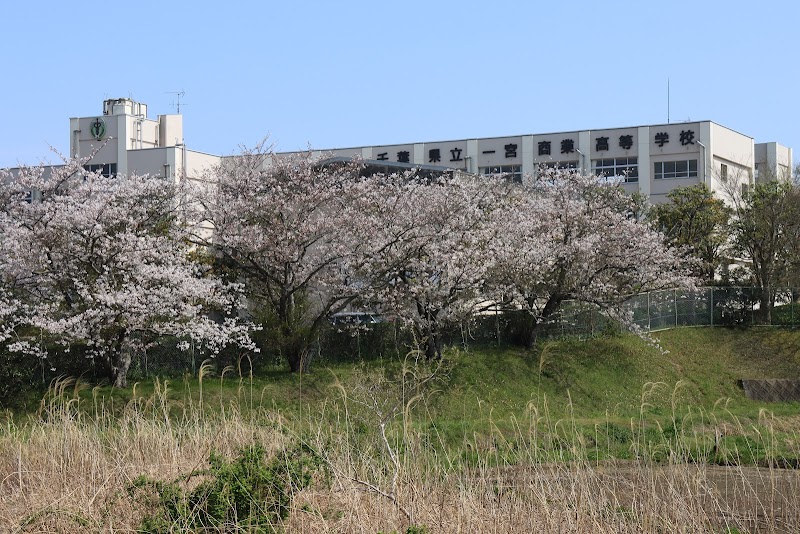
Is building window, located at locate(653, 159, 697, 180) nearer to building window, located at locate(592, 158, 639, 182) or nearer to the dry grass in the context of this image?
building window, located at locate(592, 158, 639, 182)

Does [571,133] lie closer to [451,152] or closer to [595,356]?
[451,152]

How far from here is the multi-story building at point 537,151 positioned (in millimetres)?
49969

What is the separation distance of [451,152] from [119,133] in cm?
1696

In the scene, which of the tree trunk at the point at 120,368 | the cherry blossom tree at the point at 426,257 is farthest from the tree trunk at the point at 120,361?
the cherry blossom tree at the point at 426,257

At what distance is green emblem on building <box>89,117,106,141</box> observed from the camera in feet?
172

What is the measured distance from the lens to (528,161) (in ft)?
174

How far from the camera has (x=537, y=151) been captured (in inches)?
2082

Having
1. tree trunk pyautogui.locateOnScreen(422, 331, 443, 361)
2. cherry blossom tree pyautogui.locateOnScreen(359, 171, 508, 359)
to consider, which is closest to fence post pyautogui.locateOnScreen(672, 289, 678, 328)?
cherry blossom tree pyautogui.locateOnScreen(359, 171, 508, 359)

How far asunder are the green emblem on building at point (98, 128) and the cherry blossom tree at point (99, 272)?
3083 cm

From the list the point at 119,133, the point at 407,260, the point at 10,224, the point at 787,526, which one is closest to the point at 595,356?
the point at 407,260

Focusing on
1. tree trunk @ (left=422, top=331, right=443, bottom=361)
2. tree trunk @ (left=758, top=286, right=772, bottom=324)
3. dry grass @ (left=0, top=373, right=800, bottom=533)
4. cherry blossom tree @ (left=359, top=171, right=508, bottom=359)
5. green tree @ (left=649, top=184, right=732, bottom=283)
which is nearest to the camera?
dry grass @ (left=0, top=373, right=800, bottom=533)

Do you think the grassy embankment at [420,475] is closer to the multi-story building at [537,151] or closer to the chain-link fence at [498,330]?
the chain-link fence at [498,330]

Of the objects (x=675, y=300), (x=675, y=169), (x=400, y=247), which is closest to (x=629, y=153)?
(x=675, y=169)

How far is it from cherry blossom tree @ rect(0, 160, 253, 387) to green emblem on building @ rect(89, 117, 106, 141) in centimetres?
3083
